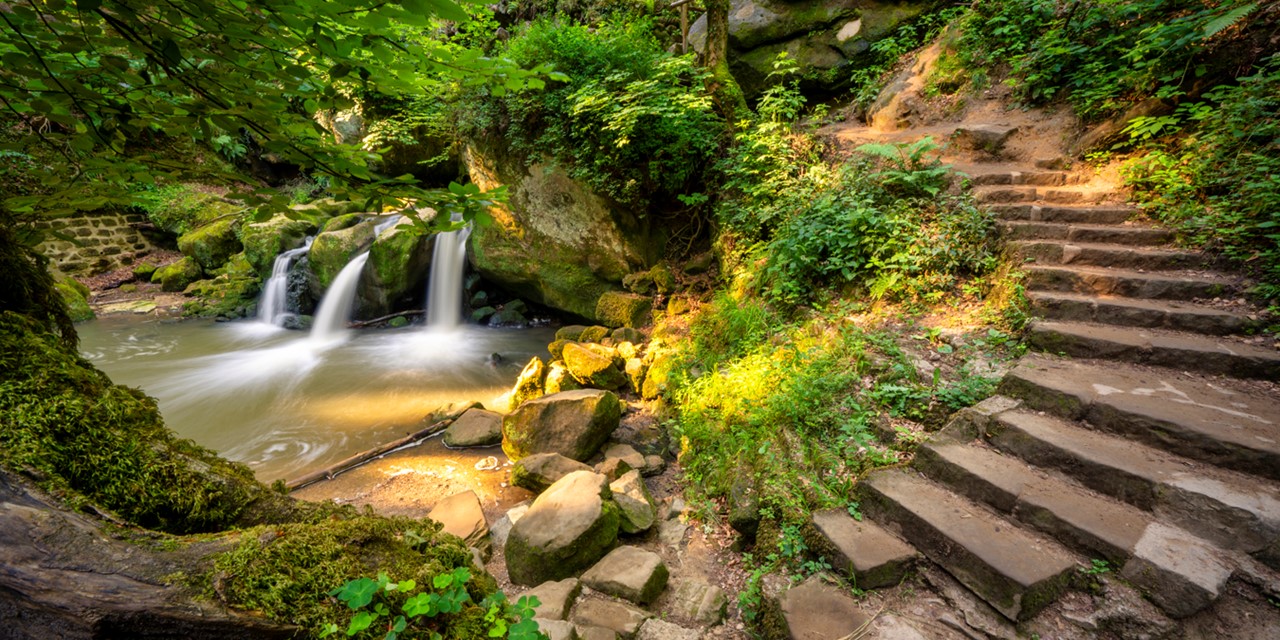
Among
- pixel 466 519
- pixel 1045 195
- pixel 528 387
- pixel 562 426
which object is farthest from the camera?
pixel 528 387

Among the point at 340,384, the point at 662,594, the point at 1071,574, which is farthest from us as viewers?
the point at 340,384

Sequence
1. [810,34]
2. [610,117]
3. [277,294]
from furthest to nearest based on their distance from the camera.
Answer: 1. [277,294]
2. [810,34]
3. [610,117]

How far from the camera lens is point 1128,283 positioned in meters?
3.59

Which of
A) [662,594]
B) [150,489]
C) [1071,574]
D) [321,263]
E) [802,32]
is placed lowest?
[662,594]

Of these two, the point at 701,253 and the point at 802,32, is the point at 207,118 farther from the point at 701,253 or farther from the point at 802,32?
the point at 802,32

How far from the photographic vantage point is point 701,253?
7906mm

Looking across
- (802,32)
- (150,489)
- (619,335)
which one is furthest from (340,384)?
(802,32)

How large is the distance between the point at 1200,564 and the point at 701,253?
21.3 feet

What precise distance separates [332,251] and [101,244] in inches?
354

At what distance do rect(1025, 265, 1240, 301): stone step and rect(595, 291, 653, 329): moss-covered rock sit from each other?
5199 millimetres

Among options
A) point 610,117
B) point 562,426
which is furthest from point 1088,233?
point 562,426

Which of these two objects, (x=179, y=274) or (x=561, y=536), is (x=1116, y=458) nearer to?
(x=561, y=536)

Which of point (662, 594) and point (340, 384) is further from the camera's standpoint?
point (340, 384)

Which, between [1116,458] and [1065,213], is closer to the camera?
[1116,458]
